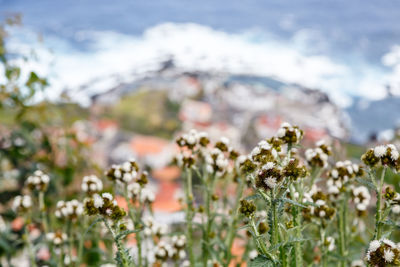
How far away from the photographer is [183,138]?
93cm

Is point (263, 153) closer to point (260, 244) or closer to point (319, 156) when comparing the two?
point (260, 244)

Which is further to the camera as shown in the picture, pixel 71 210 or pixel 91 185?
pixel 71 210

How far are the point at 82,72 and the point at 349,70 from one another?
154 centimetres

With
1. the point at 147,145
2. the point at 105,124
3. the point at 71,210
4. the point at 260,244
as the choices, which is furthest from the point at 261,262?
the point at 105,124

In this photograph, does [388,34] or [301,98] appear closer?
[388,34]

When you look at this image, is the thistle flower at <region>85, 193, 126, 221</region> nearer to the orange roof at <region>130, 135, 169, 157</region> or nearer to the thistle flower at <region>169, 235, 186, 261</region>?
the thistle flower at <region>169, 235, 186, 261</region>

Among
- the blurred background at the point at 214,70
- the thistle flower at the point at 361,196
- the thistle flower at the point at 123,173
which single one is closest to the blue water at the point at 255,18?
the blurred background at the point at 214,70

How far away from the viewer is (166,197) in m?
2.07

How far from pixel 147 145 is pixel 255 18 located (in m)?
1.02

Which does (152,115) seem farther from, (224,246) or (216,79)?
(224,246)

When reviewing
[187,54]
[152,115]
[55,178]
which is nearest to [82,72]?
[152,115]

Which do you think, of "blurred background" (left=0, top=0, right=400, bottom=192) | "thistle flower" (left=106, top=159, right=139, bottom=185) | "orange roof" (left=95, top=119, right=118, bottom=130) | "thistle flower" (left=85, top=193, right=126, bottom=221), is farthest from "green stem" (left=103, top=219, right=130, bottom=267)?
"orange roof" (left=95, top=119, right=118, bottom=130)

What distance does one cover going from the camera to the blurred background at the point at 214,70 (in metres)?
2.14

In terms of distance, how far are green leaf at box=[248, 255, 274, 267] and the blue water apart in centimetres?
192
